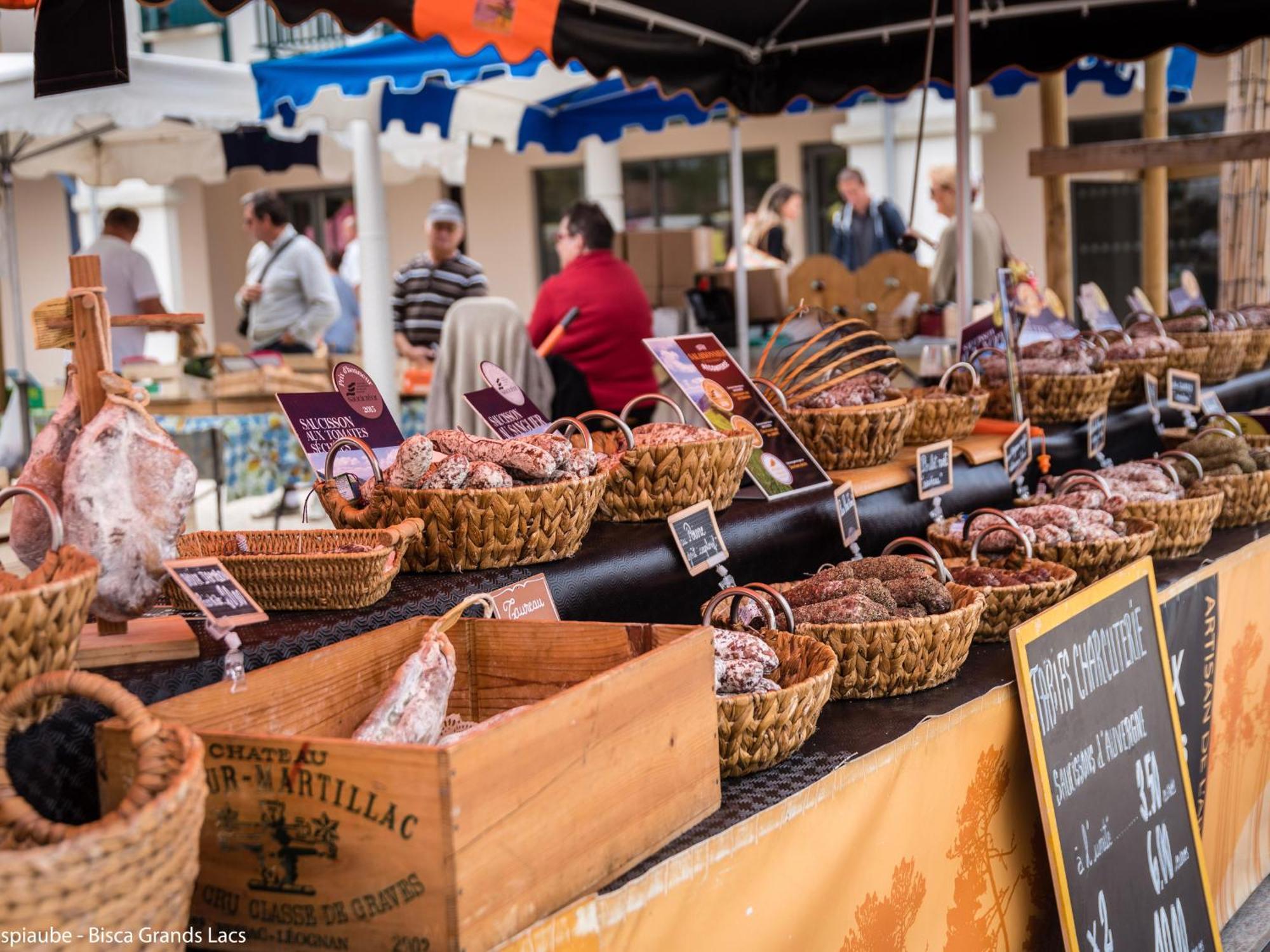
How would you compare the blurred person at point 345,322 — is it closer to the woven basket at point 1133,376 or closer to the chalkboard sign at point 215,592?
the woven basket at point 1133,376

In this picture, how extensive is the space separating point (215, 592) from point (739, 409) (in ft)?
4.27

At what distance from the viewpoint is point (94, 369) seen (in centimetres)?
135

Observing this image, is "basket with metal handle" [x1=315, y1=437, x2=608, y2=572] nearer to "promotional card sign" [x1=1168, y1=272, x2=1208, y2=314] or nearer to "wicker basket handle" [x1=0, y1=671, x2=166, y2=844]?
"wicker basket handle" [x1=0, y1=671, x2=166, y2=844]

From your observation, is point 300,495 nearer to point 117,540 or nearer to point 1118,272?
point 117,540

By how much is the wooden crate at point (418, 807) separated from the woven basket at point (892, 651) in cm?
52

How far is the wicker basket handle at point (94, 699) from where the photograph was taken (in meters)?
0.98

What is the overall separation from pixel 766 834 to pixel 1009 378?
204 cm

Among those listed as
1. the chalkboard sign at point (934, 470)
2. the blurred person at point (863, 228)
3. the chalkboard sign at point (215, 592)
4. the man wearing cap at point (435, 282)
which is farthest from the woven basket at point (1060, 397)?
the blurred person at point (863, 228)

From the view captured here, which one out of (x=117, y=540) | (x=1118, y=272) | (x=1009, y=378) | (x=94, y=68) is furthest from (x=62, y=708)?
(x=1118, y=272)

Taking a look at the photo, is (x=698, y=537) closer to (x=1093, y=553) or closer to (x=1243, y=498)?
(x=1093, y=553)

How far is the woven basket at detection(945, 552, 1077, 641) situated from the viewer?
2.14 m

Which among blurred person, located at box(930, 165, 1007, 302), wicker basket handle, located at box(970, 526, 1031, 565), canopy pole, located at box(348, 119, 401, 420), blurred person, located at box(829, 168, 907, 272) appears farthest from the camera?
blurred person, located at box(829, 168, 907, 272)

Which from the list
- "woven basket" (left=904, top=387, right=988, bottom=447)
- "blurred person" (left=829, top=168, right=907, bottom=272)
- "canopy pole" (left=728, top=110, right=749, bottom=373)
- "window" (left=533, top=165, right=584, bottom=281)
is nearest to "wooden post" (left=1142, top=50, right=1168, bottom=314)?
"canopy pole" (left=728, top=110, right=749, bottom=373)

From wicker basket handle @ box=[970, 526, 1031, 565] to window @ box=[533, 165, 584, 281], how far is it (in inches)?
437
